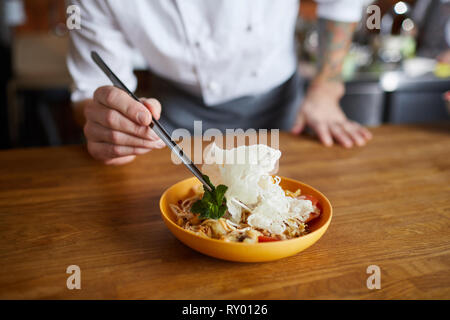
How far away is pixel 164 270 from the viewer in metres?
0.68

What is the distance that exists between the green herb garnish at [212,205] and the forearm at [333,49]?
104 cm

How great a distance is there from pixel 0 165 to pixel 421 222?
1.11m

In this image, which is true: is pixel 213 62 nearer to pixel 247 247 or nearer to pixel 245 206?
pixel 245 206

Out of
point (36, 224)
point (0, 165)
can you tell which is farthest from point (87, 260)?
point (0, 165)

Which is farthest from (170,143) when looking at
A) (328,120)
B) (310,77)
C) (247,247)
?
(310,77)

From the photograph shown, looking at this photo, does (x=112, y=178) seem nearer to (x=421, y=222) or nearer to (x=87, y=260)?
(x=87, y=260)

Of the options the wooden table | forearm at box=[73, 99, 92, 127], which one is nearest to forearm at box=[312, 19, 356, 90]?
the wooden table

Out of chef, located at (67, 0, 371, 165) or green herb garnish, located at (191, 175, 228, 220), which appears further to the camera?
chef, located at (67, 0, 371, 165)

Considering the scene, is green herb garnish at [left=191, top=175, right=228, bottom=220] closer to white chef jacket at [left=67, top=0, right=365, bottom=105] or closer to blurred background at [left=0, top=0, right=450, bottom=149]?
white chef jacket at [left=67, top=0, right=365, bottom=105]

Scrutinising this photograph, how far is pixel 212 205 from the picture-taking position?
0.72 metres

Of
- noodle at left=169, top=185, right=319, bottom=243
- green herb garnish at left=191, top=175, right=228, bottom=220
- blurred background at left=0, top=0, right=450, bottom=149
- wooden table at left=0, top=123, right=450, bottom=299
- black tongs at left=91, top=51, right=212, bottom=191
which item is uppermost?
black tongs at left=91, top=51, right=212, bottom=191

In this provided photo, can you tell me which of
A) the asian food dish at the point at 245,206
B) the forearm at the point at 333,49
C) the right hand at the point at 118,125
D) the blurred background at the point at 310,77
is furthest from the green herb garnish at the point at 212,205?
the blurred background at the point at 310,77

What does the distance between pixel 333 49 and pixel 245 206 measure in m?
1.15

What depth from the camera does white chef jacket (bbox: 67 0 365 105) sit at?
1.32 metres
